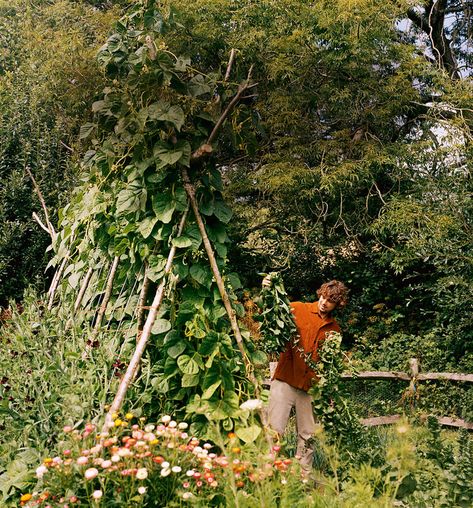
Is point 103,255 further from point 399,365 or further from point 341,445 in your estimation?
point 399,365

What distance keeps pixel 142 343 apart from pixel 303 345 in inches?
48.0

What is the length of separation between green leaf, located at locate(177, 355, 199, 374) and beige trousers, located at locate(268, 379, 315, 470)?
1.07 meters

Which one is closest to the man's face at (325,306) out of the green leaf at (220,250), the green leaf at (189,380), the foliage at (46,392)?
the green leaf at (220,250)

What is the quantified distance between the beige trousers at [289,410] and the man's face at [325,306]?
535mm

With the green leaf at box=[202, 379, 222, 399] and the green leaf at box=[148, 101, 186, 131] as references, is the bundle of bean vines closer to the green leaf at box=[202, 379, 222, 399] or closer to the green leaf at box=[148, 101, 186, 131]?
the green leaf at box=[202, 379, 222, 399]

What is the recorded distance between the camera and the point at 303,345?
3.99 metres

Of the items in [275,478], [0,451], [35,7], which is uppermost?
[35,7]

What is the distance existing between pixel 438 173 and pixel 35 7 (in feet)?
28.1

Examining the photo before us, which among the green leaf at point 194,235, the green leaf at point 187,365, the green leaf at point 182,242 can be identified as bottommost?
the green leaf at point 187,365

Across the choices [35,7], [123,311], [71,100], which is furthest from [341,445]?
[35,7]

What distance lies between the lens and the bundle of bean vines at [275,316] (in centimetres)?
344

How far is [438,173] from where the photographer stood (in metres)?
7.47

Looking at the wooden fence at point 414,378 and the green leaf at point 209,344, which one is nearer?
the green leaf at point 209,344

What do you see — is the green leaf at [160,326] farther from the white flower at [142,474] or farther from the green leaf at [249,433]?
the white flower at [142,474]
